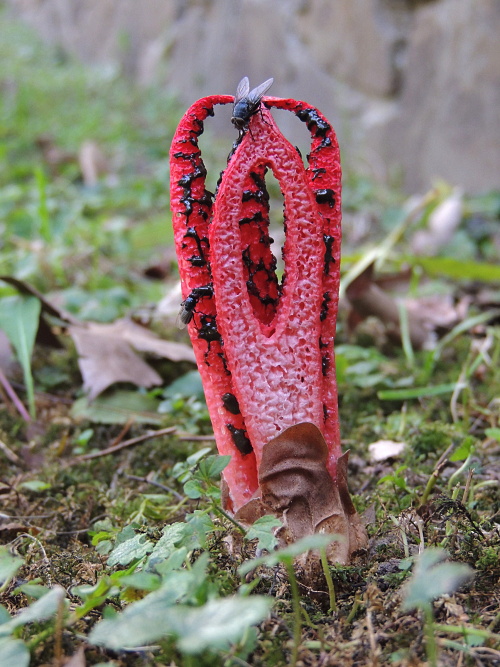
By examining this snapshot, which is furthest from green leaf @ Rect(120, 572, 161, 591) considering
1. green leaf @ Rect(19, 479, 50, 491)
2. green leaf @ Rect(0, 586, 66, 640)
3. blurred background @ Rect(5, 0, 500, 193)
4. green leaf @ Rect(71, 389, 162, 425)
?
blurred background @ Rect(5, 0, 500, 193)

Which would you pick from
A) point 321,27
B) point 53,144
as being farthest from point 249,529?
point 53,144

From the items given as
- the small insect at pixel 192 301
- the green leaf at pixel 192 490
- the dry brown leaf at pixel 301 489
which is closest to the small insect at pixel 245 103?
the small insect at pixel 192 301

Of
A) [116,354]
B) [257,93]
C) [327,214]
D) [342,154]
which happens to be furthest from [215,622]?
[342,154]

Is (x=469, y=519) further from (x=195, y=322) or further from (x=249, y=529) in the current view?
(x=195, y=322)

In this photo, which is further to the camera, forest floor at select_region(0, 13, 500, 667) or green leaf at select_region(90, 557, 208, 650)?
forest floor at select_region(0, 13, 500, 667)

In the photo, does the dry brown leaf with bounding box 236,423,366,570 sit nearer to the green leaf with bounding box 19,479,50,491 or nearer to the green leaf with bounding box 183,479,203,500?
the green leaf with bounding box 183,479,203,500

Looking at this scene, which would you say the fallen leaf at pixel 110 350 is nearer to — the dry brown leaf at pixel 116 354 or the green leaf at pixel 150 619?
the dry brown leaf at pixel 116 354
